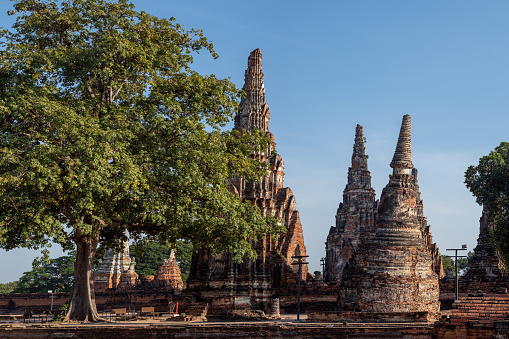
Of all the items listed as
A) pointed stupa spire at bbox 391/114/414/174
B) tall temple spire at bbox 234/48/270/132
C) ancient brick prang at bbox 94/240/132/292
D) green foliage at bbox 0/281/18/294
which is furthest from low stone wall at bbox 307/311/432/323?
green foliage at bbox 0/281/18/294

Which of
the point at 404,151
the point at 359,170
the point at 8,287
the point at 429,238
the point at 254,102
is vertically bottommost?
the point at 8,287

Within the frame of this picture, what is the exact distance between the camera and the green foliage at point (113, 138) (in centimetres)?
1684

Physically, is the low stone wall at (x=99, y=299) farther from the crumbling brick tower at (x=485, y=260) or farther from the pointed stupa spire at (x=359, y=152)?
the pointed stupa spire at (x=359, y=152)

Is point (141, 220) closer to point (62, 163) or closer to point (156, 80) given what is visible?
point (62, 163)

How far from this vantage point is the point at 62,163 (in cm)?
1750

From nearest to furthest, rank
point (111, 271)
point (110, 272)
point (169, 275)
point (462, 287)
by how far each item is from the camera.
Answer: point (462, 287)
point (169, 275)
point (110, 272)
point (111, 271)

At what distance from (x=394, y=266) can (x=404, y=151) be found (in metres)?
4.27

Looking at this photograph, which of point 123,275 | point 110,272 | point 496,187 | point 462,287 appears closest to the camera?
point 462,287

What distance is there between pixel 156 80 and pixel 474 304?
11.3m

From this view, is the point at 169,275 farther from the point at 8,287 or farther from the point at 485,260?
the point at 8,287

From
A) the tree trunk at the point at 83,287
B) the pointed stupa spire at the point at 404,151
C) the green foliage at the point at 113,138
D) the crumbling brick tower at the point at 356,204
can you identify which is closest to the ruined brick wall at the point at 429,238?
the crumbling brick tower at the point at 356,204

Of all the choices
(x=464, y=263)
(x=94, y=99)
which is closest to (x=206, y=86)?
(x=94, y=99)

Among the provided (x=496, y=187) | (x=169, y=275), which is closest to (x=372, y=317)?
(x=496, y=187)

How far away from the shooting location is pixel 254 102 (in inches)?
1314
